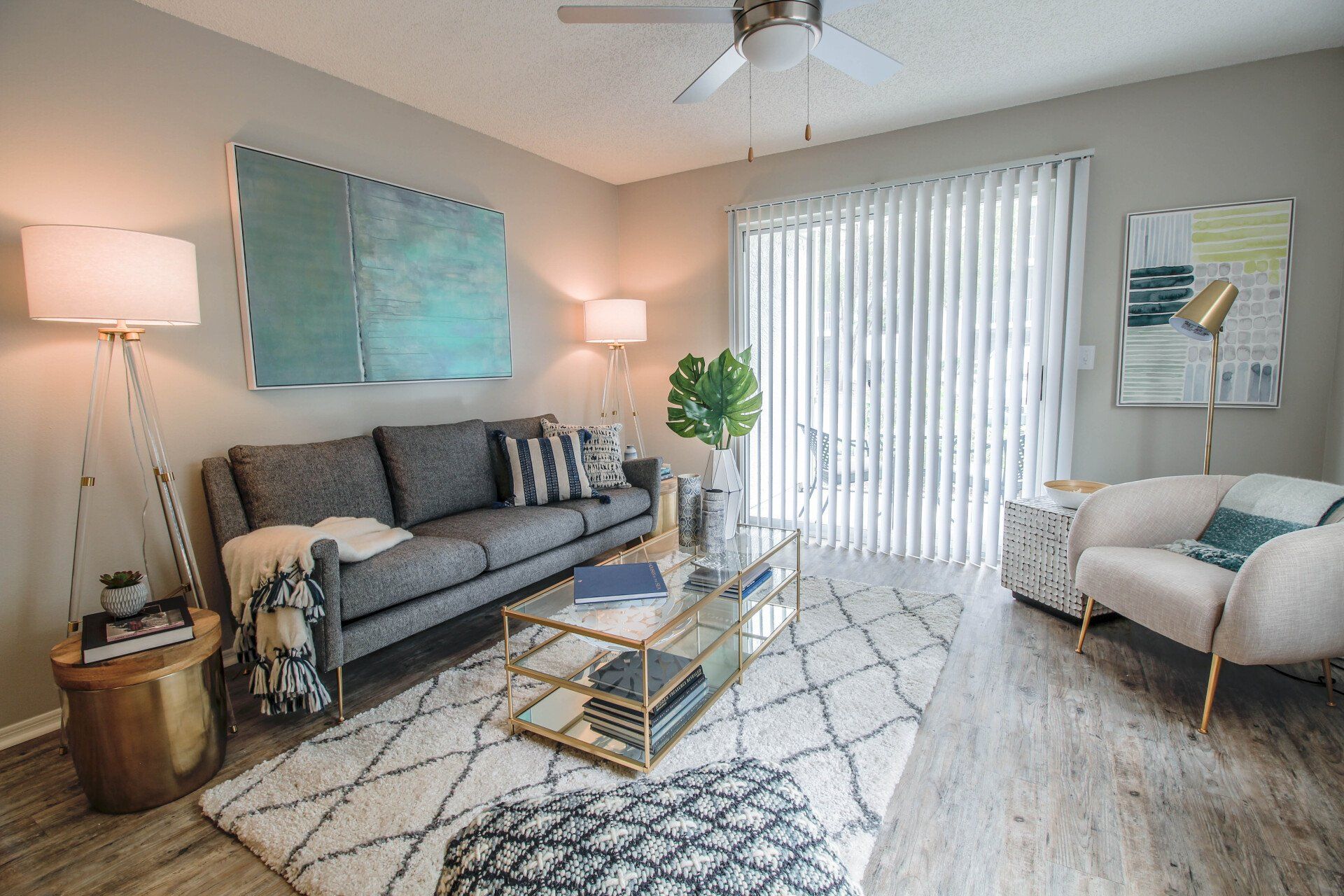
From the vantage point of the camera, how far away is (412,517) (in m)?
2.99

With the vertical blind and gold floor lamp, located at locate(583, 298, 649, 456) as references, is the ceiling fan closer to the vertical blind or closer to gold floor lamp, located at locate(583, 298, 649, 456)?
the vertical blind

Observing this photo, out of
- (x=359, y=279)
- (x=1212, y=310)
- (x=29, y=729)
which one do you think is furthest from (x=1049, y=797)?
(x=359, y=279)

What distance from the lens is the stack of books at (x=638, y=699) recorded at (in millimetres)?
1881

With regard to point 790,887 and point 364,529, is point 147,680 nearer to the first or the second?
point 364,529

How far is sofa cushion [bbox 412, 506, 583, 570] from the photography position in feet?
9.02

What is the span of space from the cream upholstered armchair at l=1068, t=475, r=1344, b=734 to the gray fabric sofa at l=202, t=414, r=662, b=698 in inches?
88.3

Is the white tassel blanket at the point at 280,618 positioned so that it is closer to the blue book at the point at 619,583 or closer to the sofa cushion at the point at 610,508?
the blue book at the point at 619,583

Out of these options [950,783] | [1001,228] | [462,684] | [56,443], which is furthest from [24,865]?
[1001,228]

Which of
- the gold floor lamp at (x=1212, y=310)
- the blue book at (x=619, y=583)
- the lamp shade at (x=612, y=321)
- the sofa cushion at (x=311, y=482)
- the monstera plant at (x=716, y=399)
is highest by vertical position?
the lamp shade at (x=612, y=321)

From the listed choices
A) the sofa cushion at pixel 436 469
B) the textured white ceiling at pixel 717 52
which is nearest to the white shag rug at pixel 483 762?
the sofa cushion at pixel 436 469

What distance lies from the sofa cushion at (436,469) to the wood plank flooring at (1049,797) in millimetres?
805

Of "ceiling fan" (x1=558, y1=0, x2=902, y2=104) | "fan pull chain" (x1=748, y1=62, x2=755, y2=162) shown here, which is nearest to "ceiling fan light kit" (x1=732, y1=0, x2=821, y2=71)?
"ceiling fan" (x1=558, y1=0, x2=902, y2=104)

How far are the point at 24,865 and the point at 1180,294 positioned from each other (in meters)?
4.74

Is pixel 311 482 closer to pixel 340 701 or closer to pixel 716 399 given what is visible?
pixel 340 701
